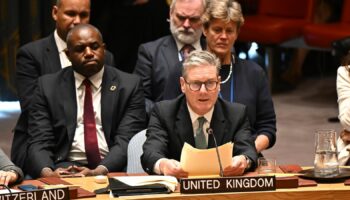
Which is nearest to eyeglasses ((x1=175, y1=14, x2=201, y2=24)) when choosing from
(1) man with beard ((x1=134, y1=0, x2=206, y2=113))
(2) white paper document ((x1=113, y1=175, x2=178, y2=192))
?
(1) man with beard ((x1=134, y1=0, x2=206, y2=113))

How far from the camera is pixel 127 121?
6.15 meters

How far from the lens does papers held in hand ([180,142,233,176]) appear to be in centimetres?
491

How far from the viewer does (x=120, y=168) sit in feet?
19.6

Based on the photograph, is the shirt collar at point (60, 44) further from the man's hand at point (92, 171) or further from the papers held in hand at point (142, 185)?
the papers held in hand at point (142, 185)

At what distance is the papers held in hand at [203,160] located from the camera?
16.1 ft

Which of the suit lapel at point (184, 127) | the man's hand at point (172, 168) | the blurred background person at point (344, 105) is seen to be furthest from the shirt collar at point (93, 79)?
the blurred background person at point (344, 105)

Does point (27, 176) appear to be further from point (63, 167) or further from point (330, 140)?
point (330, 140)

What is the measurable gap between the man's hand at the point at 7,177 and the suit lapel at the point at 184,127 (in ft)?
2.97

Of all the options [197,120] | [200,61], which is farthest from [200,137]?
[200,61]

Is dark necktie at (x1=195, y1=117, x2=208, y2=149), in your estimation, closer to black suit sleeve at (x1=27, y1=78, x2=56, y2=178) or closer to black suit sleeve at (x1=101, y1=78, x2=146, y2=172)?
black suit sleeve at (x1=101, y1=78, x2=146, y2=172)

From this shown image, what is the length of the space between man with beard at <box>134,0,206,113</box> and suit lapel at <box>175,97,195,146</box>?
1109 millimetres

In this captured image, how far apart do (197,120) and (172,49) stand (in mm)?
1368

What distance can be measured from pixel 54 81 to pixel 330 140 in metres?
1.91

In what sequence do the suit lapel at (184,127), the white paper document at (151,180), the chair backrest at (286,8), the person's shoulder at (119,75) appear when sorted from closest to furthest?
the white paper document at (151,180) < the suit lapel at (184,127) < the person's shoulder at (119,75) < the chair backrest at (286,8)
